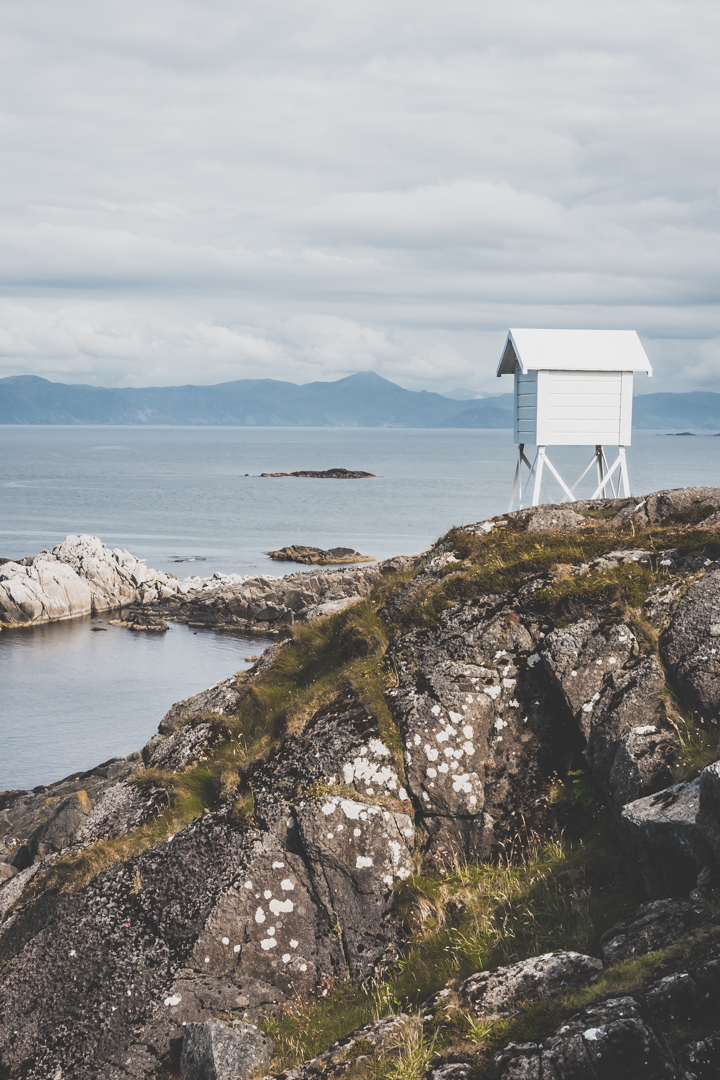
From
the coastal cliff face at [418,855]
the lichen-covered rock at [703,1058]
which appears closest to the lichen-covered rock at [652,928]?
the coastal cliff face at [418,855]

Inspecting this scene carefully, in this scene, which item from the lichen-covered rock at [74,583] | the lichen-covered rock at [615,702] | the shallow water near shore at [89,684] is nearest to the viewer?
the lichen-covered rock at [615,702]

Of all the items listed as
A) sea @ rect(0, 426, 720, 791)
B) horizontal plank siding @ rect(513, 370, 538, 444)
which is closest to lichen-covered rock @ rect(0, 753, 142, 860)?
sea @ rect(0, 426, 720, 791)

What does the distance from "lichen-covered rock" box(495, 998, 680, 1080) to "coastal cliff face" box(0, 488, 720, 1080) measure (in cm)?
25

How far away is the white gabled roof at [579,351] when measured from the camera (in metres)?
26.2

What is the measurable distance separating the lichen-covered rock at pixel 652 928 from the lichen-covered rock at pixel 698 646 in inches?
98.8

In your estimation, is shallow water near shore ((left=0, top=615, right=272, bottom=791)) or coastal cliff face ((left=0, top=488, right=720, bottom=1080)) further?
shallow water near shore ((left=0, top=615, right=272, bottom=791))

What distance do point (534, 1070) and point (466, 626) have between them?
18.8 ft

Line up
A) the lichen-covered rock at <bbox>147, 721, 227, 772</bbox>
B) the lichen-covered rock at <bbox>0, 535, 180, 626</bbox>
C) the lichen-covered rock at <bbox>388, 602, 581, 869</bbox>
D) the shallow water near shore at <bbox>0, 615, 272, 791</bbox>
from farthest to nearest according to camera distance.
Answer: the lichen-covered rock at <bbox>0, 535, 180, 626</bbox> → the shallow water near shore at <bbox>0, 615, 272, 791</bbox> → the lichen-covered rock at <bbox>147, 721, 227, 772</bbox> → the lichen-covered rock at <bbox>388, 602, 581, 869</bbox>

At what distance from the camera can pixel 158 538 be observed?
3467 inches

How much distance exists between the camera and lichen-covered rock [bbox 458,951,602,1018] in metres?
6.13

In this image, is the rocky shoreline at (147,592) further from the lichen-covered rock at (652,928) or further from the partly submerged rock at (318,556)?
the lichen-covered rock at (652,928)

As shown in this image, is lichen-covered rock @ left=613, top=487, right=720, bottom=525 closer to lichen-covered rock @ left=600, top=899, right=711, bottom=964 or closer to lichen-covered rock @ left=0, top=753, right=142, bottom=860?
lichen-covered rock @ left=600, top=899, right=711, bottom=964

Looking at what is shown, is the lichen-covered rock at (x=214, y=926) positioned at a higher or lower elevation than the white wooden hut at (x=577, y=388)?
lower

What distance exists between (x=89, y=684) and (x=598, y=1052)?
118 ft
